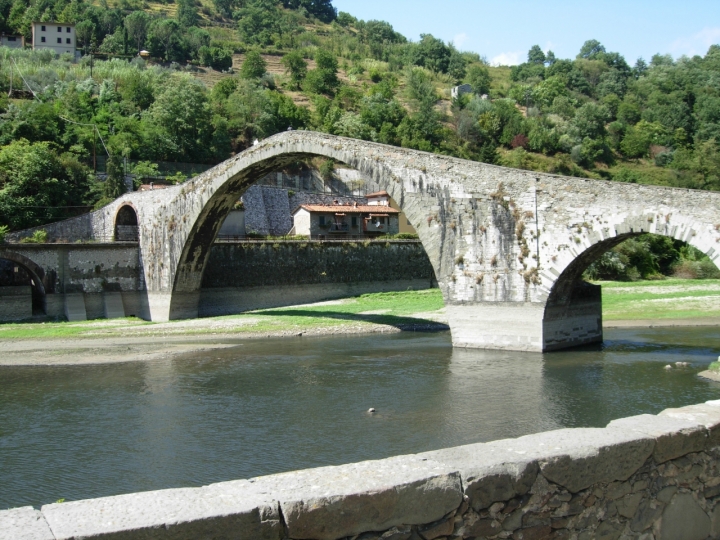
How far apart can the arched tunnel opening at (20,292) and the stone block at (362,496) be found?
2973 cm

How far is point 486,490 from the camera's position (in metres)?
3.61

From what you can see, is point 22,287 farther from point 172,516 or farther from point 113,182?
point 172,516

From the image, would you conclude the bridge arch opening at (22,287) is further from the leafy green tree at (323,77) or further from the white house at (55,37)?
the leafy green tree at (323,77)

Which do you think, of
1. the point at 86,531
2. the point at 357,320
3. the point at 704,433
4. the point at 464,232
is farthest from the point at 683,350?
the point at 86,531

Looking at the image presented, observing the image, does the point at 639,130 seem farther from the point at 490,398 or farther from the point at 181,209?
the point at 490,398

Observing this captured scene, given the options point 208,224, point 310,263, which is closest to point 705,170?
point 310,263

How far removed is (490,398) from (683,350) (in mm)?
8467

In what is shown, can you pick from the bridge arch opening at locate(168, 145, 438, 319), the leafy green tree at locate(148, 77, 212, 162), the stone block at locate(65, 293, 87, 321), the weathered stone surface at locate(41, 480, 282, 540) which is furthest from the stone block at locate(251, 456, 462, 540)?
the leafy green tree at locate(148, 77, 212, 162)

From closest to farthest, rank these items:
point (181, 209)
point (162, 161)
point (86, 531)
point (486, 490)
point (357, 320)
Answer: point (86, 531) → point (486, 490) → point (357, 320) → point (181, 209) → point (162, 161)

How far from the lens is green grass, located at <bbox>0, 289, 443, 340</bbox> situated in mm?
27266

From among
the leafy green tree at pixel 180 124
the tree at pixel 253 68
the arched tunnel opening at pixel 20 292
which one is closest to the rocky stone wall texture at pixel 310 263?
the arched tunnel opening at pixel 20 292

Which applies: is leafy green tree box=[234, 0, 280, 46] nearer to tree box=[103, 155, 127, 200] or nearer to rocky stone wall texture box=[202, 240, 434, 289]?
tree box=[103, 155, 127, 200]

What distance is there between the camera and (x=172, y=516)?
115 inches

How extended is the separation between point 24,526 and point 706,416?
3949 mm
